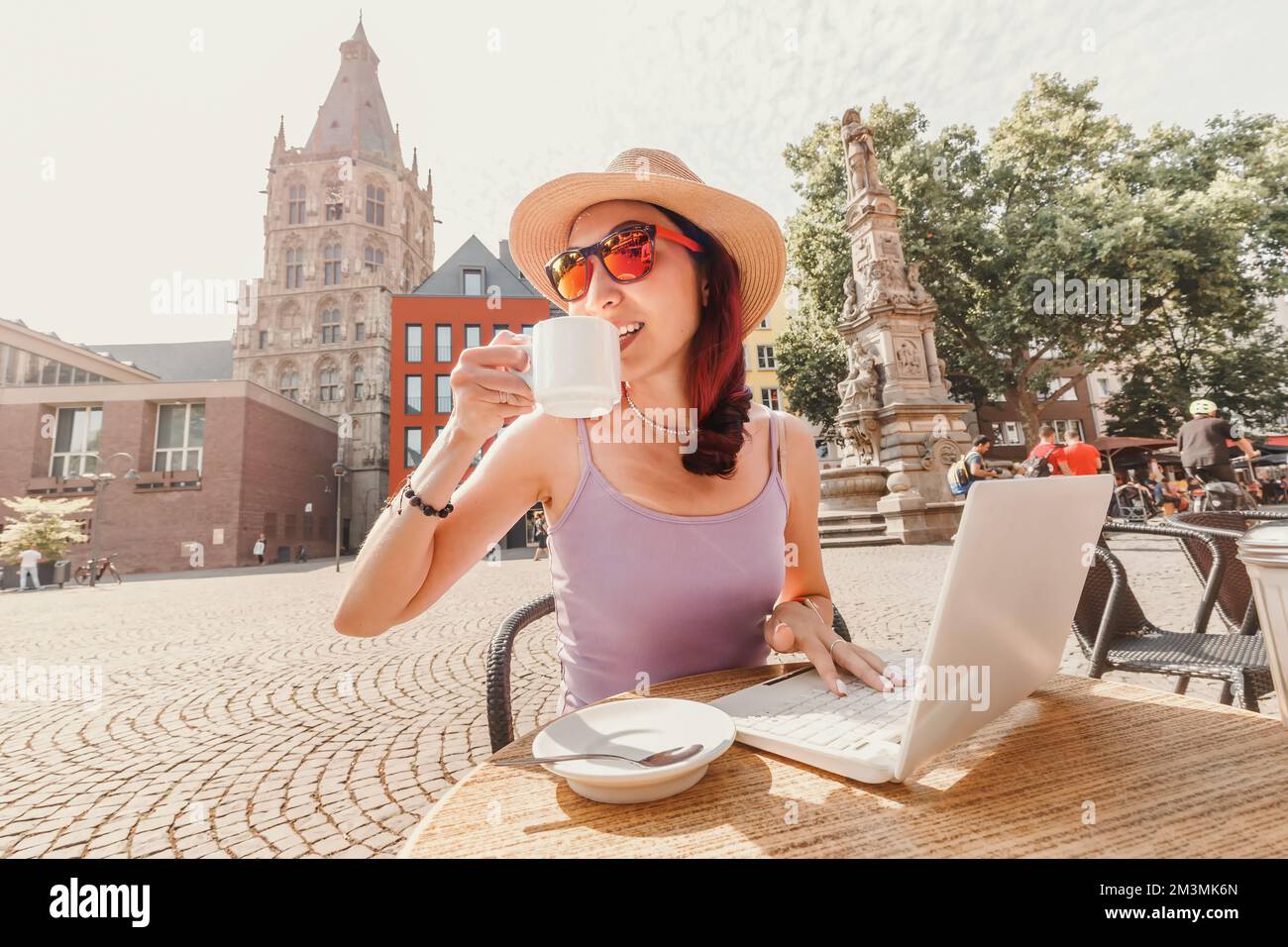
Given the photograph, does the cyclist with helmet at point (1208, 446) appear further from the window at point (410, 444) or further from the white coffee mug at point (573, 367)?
the window at point (410, 444)

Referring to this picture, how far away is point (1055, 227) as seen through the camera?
17750 mm

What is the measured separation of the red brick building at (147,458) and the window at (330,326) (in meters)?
13.4

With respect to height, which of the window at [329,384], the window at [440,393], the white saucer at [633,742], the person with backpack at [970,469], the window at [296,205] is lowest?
the white saucer at [633,742]

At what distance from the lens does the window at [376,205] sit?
4294 cm

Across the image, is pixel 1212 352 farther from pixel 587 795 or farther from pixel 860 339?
pixel 587 795

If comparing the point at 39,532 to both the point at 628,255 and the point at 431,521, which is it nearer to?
the point at 431,521

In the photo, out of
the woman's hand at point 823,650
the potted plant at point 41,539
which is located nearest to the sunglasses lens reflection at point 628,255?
the woman's hand at point 823,650

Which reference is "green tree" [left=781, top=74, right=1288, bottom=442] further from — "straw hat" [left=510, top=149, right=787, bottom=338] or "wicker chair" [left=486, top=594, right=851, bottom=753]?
"wicker chair" [left=486, top=594, right=851, bottom=753]

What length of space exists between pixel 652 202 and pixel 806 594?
138 cm

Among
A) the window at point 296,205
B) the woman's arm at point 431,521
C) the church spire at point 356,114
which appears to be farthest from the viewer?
the church spire at point 356,114

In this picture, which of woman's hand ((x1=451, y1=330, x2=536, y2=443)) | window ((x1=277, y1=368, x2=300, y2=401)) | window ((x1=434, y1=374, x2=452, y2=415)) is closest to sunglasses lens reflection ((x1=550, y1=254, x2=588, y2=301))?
woman's hand ((x1=451, y1=330, x2=536, y2=443))

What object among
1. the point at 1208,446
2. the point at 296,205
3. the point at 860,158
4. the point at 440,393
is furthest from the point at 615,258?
the point at 296,205
